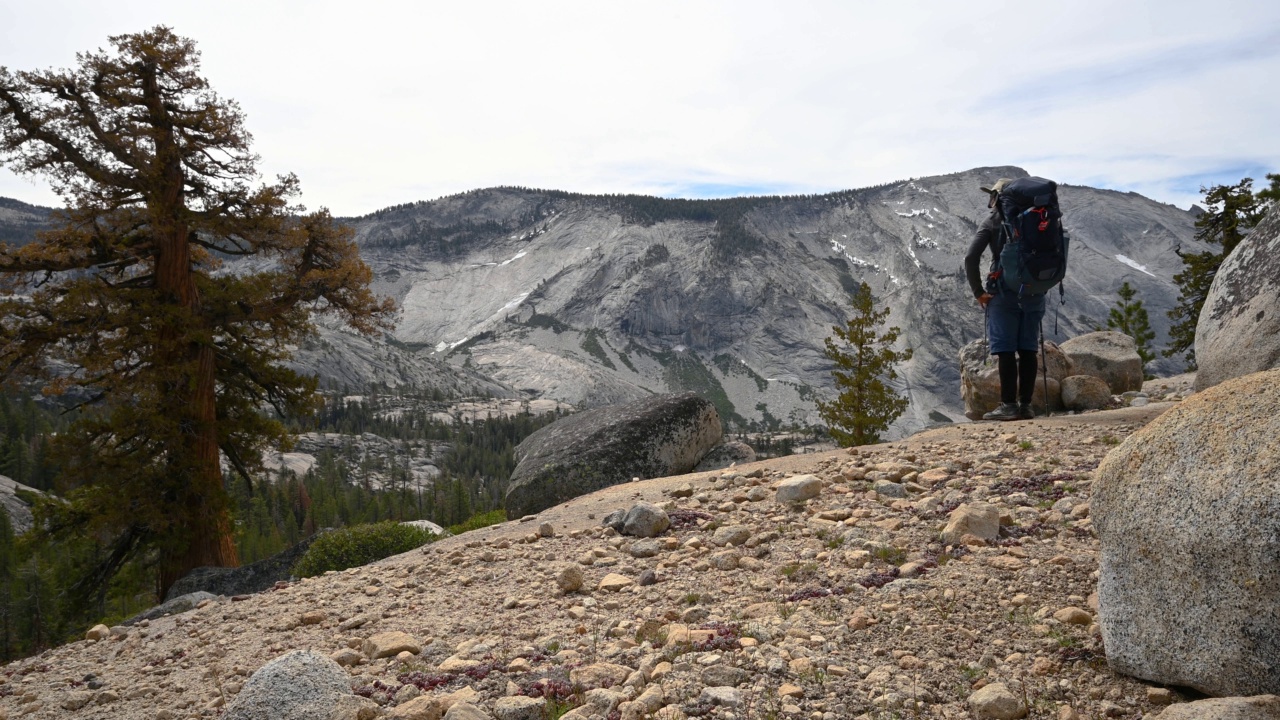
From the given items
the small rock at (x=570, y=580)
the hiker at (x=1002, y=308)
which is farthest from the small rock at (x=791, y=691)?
the hiker at (x=1002, y=308)

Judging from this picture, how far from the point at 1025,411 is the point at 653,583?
8.67 meters

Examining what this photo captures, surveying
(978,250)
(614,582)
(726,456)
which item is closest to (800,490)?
(614,582)

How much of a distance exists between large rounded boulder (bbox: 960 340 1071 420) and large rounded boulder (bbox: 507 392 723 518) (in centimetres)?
672

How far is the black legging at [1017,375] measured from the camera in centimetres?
1210

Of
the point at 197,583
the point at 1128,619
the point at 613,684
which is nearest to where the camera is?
the point at 1128,619

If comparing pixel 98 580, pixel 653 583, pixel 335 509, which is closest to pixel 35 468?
pixel 335 509

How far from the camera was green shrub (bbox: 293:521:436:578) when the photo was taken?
13.9 meters

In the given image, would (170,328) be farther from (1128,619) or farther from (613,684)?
(1128,619)

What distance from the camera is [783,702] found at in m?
4.26

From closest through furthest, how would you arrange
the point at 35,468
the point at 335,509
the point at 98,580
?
the point at 98,580, the point at 335,509, the point at 35,468

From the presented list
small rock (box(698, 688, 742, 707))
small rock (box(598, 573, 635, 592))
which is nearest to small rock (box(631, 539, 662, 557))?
small rock (box(598, 573, 635, 592))

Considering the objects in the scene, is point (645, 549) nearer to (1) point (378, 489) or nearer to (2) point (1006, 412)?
(2) point (1006, 412)

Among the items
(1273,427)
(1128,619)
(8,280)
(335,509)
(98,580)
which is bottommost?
(335,509)

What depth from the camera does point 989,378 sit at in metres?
16.8
